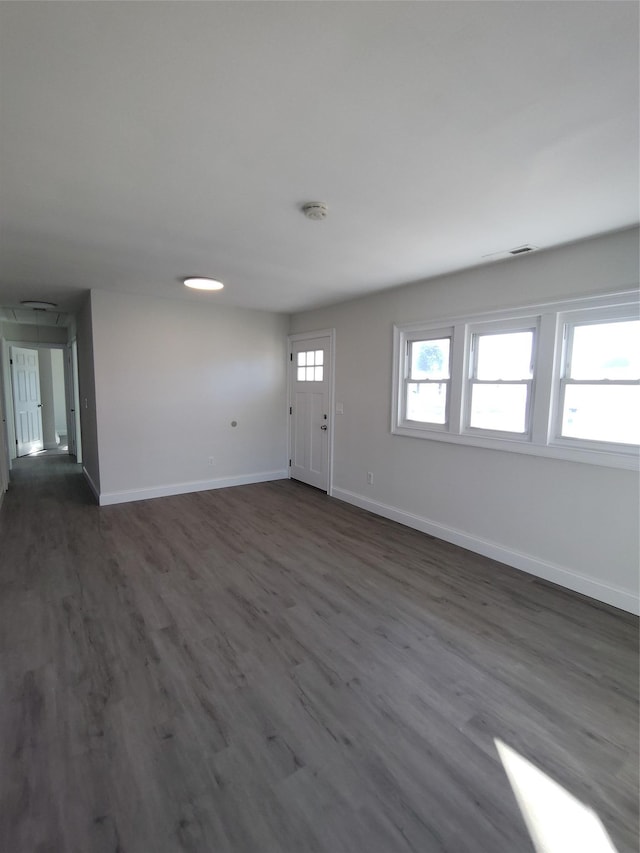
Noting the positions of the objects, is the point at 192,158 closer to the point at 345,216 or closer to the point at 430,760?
the point at 345,216

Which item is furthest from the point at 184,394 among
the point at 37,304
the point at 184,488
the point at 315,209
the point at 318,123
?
the point at 318,123

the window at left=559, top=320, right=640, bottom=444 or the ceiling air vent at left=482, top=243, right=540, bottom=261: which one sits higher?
the ceiling air vent at left=482, top=243, right=540, bottom=261

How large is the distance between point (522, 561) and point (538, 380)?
147 centimetres

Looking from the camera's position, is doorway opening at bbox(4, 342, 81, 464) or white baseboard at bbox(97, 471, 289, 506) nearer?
white baseboard at bbox(97, 471, 289, 506)

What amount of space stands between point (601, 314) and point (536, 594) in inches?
80.1

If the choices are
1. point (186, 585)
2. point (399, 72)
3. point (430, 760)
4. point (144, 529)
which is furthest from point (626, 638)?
point (144, 529)

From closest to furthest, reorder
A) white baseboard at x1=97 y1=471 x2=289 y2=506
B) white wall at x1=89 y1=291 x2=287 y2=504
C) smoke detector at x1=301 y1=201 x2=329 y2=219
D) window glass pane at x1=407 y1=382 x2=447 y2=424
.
A: smoke detector at x1=301 y1=201 x2=329 y2=219 < window glass pane at x1=407 y1=382 x2=447 y2=424 < white wall at x1=89 y1=291 x2=287 y2=504 < white baseboard at x1=97 y1=471 x2=289 y2=506

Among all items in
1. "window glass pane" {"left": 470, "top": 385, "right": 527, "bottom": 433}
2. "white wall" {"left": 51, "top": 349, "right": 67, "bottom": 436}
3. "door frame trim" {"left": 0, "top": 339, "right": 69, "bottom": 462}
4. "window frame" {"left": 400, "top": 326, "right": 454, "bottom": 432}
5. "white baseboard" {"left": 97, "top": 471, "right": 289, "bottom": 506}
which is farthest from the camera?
"white wall" {"left": 51, "top": 349, "right": 67, "bottom": 436}

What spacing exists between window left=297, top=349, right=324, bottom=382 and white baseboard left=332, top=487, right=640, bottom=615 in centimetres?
191

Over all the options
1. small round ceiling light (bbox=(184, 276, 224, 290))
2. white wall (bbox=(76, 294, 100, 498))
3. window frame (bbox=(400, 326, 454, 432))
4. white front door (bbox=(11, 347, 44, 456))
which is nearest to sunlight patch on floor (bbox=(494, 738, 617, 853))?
window frame (bbox=(400, 326, 454, 432))

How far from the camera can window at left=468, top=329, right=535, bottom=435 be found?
318 cm

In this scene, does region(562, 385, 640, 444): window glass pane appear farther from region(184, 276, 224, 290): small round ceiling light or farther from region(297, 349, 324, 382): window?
region(184, 276, 224, 290): small round ceiling light

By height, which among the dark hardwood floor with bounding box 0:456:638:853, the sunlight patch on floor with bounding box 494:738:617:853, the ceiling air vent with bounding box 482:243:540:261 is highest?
the ceiling air vent with bounding box 482:243:540:261

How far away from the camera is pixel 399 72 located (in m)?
1.28
